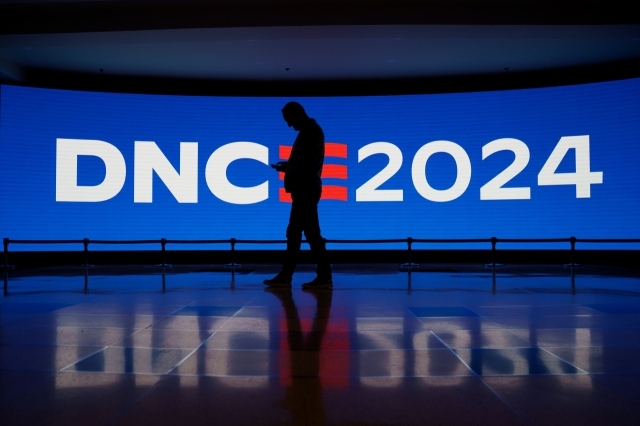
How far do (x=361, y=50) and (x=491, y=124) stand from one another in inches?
127

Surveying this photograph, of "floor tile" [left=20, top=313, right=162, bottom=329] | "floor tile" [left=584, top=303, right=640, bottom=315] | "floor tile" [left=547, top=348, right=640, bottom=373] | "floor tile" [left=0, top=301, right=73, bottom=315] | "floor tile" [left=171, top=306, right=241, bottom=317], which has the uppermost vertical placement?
"floor tile" [left=547, top=348, right=640, bottom=373]

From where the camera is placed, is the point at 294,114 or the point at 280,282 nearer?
the point at 294,114

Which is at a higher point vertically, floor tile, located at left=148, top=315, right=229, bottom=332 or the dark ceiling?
the dark ceiling

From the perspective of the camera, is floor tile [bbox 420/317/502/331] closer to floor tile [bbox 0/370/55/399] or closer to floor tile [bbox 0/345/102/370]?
floor tile [bbox 0/345/102/370]

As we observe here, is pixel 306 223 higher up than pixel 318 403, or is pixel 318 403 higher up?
pixel 306 223

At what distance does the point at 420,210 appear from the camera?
9.78 m

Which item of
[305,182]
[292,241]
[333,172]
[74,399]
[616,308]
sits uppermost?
[333,172]

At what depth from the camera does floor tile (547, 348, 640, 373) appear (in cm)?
204

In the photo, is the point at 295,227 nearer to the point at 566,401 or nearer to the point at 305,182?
the point at 305,182

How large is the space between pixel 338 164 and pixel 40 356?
7.99 m

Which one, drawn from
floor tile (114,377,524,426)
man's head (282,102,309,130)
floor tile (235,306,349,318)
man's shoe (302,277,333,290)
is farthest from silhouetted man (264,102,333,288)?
floor tile (114,377,524,426)

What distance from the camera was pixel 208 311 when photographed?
363cm

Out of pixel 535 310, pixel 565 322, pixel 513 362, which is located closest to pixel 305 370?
pixel 513 362

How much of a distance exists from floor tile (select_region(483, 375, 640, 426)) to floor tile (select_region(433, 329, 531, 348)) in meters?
0.58
